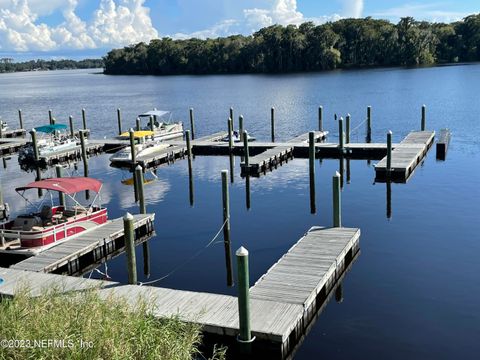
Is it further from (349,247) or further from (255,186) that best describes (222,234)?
(255,186)

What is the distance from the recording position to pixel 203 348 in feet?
41.1

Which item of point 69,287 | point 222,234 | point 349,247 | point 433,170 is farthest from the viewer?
point 433,170

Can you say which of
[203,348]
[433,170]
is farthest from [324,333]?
[433,170]

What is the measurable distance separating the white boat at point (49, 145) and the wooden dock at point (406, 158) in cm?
2223

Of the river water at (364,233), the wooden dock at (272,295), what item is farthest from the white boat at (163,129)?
the wooden dock at (272,295)

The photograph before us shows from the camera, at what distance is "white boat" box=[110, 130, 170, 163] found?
3597cm

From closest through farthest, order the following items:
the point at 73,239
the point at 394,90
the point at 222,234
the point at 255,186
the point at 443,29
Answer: the point at 73,239, the point at 222,234, the point at 255,186, the point at 394,90, the point at 443,29

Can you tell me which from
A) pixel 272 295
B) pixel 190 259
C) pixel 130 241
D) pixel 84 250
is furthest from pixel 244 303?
pixel 84 250

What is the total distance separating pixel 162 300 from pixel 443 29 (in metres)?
144

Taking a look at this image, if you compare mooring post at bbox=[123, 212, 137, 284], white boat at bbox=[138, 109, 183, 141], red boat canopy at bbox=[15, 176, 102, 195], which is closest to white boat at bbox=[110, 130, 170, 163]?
white boat at bbox=[138, 109, 183, 141]

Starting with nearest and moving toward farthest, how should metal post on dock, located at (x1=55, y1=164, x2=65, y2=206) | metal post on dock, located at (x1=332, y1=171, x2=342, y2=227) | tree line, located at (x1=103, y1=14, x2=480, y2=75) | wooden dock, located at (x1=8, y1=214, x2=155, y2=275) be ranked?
wooden dock, located at (x1=8, y1=214, x2=155, y2=275), metal post on dock, located at (x1=332, y1=171, x2=342, y2=227), metal post on dock, located at (x1=55, y1=164, x2=65, y2=206), tree line, located at (x1=103, y1=14, x2=480, y2=75)

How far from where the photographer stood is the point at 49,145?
3938cm

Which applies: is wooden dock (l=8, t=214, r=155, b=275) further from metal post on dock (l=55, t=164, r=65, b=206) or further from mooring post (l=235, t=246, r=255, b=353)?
mooring post (l=235, t=246, r=255, b=353)

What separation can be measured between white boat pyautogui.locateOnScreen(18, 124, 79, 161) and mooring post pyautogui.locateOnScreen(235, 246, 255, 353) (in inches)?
1171
